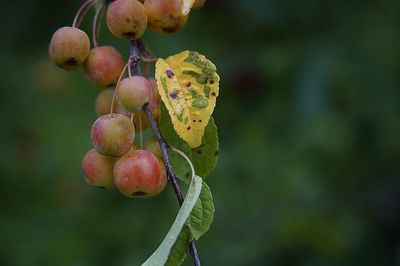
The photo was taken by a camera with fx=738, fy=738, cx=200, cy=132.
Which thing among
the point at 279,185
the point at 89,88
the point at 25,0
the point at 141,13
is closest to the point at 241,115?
the point at 279,185

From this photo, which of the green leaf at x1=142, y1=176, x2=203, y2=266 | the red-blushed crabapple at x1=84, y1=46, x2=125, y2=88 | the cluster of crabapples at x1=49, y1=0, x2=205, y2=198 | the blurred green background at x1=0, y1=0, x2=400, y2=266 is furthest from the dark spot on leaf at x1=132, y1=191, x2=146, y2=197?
the blurred green background at x1=0, y1=0, x2=400, y2=266

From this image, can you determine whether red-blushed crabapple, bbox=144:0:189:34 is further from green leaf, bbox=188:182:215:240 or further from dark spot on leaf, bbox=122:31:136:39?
green leaf, bbox=188:182:215:240

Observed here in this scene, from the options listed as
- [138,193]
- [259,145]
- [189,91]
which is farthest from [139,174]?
[259,145]

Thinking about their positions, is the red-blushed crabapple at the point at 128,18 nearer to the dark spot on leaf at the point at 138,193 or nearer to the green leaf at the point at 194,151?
the green leaf at the point at 194,151

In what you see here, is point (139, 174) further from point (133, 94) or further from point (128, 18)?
point (128, 18)

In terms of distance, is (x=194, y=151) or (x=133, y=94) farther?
(x=194, y=151)
